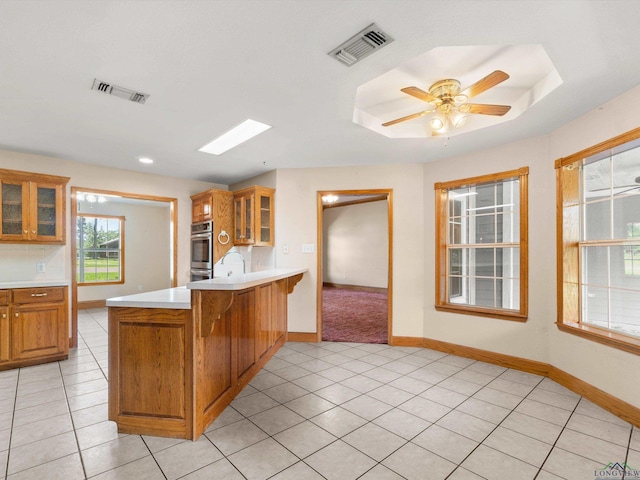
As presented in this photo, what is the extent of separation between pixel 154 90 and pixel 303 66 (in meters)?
1.13

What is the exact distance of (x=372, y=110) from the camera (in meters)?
2.97

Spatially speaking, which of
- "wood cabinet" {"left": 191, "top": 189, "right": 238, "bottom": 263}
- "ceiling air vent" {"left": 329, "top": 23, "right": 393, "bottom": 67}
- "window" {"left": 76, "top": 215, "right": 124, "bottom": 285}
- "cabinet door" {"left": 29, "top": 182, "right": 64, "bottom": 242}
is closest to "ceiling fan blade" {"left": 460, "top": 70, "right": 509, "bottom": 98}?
"ceiling air vent" {"left": 329, "top": 23, "right": 393, "bottom": 67}

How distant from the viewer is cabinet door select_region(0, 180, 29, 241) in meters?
3.54

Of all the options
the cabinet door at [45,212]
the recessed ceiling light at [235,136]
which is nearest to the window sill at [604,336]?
the recessed ceiling light at [235,136]

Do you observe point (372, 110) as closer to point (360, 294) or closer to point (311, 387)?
point (311, 387)

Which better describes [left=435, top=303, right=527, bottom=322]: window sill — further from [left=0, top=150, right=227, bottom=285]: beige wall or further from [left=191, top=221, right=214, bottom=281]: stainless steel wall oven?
[left=0, top=150, right=227, bottom=285]: beige wall

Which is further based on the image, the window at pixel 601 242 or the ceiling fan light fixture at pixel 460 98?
the window at pixel 601 242

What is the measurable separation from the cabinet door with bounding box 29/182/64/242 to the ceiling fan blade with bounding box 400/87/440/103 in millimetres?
4025

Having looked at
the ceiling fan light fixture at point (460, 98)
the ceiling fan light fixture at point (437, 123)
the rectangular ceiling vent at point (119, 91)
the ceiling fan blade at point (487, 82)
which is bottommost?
the ceiling fan light fixture at point (437, 123)

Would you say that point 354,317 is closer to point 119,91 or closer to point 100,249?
point 119,91

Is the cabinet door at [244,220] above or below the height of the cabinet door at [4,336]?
above

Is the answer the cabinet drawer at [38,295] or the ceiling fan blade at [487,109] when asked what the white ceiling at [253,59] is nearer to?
the ceiling fan blade at [487,109]

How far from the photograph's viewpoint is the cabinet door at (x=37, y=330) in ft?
11.2

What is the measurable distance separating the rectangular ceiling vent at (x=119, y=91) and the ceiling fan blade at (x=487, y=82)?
2320mm
